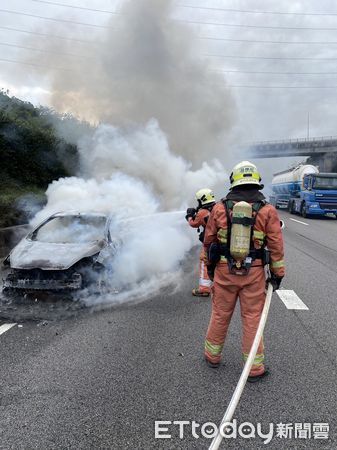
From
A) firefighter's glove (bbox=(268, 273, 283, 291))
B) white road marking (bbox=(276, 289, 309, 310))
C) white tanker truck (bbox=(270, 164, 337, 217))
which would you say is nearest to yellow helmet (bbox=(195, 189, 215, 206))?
white road marking (bbox=(276, 289, 309, 310))

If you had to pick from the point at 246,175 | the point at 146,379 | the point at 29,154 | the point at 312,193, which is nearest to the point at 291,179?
the point at 312,193

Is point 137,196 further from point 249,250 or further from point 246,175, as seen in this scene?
point 249,250

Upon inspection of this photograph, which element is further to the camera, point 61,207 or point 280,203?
point 280,203

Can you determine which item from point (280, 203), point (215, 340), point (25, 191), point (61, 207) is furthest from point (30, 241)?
point (280, 203)

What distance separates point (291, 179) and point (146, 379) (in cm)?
2614

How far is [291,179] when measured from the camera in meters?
27.8

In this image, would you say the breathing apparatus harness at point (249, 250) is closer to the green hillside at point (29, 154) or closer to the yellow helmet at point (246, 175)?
the yellow helmet at point (246, 175)

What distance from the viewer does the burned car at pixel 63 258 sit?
5363mm

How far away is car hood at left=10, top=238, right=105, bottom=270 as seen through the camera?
5375mm

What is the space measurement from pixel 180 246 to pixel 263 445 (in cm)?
731

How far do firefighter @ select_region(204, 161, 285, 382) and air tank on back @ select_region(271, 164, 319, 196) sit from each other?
21.9 metres

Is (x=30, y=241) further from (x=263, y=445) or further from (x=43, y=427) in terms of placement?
(x=263, y=445)

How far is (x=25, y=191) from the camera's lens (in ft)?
45.5

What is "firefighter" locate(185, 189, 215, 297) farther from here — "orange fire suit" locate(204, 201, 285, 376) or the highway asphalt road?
"orange fire suit" locate(204, 201, 285, 376)
